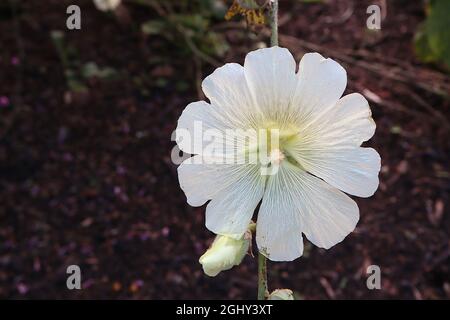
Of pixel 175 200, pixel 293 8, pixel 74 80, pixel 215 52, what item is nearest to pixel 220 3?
pixel 215 52

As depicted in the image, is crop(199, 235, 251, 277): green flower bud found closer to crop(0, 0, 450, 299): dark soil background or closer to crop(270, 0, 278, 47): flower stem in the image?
crop(270, 0, 278, 47): flower stem

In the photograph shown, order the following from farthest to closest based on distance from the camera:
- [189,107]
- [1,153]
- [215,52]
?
[215,52]
[1,153]
[189,107]

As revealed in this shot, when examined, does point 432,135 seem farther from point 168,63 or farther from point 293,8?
point 168,63

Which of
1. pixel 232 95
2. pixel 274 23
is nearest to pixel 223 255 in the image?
pixel 232 95

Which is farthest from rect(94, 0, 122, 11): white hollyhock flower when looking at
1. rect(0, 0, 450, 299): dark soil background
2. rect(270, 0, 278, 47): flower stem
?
rect(270, 0, 278, 47): flower stem

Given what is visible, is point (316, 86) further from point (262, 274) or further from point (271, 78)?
point (262, 274)

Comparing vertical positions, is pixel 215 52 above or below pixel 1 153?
above

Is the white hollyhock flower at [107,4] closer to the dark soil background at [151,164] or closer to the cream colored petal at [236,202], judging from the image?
the dark soil background at [151,164]
